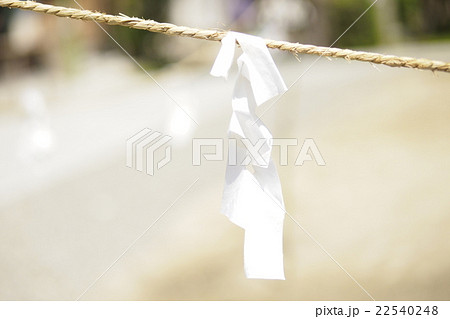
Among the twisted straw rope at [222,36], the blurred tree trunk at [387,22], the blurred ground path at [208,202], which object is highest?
the blurred tree trunk at [387,22]

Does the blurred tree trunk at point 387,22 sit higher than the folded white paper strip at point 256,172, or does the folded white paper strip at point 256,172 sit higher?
the blurred tree trunk at point 387,22

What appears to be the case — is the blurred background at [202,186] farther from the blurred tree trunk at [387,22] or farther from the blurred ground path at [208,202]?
the blurred tree trunk at [387,22]

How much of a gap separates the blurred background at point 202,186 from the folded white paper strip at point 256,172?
9 cm

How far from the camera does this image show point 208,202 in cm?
377

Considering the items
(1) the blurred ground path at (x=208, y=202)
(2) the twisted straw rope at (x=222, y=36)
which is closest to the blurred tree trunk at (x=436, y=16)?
(1) the blurred ground path at (x=208, y=202)

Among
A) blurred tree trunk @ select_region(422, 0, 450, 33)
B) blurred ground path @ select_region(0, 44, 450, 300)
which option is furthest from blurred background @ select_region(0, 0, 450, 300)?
blurred tree trunk @ select_region(422, 0, 450, 33)

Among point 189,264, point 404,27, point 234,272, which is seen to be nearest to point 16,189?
point 189,264

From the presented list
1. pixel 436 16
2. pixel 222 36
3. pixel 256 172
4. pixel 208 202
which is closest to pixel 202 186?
pixel 208 202

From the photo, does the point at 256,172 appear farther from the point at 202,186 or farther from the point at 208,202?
the point at 202,186

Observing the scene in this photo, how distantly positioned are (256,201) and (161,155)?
10.7 feet

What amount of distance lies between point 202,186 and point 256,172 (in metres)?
2.89

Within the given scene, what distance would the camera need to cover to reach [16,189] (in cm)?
372

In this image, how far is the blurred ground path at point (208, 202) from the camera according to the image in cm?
274

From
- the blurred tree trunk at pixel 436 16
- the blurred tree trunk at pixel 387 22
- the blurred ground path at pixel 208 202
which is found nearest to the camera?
the blurred ground path at pixel 208 202
